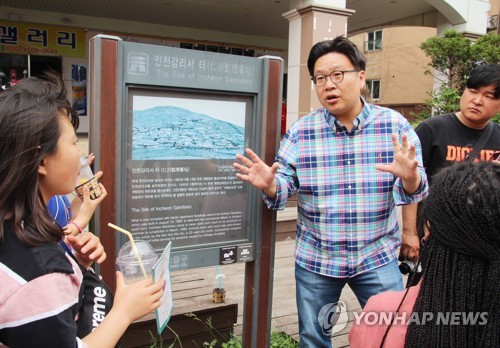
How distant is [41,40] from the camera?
8.58 metres

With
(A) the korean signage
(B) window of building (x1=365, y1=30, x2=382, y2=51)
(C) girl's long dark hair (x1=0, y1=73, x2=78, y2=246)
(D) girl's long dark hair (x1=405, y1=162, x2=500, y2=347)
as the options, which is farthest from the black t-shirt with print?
Answer: (B) window of building (x1=365, y1=30, x2=382, y2=51)

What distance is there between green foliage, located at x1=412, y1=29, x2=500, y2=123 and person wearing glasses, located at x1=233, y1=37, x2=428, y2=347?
523 centimetres

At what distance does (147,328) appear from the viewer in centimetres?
241

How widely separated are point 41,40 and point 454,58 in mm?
7982

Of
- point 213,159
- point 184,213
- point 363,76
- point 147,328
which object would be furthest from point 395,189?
point 147,328

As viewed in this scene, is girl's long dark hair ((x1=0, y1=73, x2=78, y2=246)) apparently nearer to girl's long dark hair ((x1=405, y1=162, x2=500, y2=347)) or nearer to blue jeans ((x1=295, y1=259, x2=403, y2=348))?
girl's long dark hair ((x1=405, y1=162, x2=500, y2=347))

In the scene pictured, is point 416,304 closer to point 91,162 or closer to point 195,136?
point 195,136

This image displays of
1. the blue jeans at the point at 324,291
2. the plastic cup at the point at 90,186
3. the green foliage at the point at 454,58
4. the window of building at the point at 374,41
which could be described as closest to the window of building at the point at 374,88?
the window of building at the point at 374,41

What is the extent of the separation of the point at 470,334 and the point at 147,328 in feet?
6.18

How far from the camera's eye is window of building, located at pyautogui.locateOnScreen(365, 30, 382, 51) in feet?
73.4

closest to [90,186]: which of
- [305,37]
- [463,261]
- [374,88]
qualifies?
[463,261]

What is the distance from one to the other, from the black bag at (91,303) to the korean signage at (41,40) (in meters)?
8.47

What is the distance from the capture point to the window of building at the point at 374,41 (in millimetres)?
22359

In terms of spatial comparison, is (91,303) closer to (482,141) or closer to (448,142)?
(448,142)
